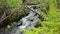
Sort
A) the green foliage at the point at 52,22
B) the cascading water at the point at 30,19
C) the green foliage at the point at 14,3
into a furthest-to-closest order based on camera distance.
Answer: the green foliage at the point at 14,3 < the cascading water at the point at 30,19 < the green foliage at the point at 52,22

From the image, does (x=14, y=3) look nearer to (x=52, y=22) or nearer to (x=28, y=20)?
(x=28, y=20)

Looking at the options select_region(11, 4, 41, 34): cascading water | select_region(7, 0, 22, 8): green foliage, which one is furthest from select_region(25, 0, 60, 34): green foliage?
select_region(7, 0, 22, 8): green foliage

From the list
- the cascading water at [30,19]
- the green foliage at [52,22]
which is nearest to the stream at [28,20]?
the cascading water at [30,19]

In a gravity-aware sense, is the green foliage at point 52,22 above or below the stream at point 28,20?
above

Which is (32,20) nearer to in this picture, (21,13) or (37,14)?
(37,14)

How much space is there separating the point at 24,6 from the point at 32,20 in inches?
14.8

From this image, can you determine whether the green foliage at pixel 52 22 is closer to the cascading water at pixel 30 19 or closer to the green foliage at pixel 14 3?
the cascading water at pixel 30 19

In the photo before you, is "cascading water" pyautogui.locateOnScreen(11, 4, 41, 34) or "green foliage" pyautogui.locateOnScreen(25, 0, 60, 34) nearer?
"green foliage" pyautogui.locateOnScreen(25, 0, 60, 34)

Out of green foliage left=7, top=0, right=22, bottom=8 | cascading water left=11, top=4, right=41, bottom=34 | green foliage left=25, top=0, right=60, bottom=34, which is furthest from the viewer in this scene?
green foliage left=7, top=0, right=22, bottom=8

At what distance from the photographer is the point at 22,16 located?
331cm

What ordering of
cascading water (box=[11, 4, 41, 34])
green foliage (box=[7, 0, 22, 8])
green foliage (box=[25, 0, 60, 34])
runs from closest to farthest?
green foliage (box=[25, 0, 60, 34])
cascading water (box=[11, 4, 41, 34])
green foliage (box=[7, 0, 22, 8])

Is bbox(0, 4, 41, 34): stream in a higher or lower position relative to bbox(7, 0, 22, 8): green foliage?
lower

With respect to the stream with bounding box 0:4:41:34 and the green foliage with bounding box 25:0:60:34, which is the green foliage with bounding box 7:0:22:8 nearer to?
the stream with bounding box 0:4:41:34

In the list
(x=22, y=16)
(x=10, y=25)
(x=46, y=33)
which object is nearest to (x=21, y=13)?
(x=22, y=16)
